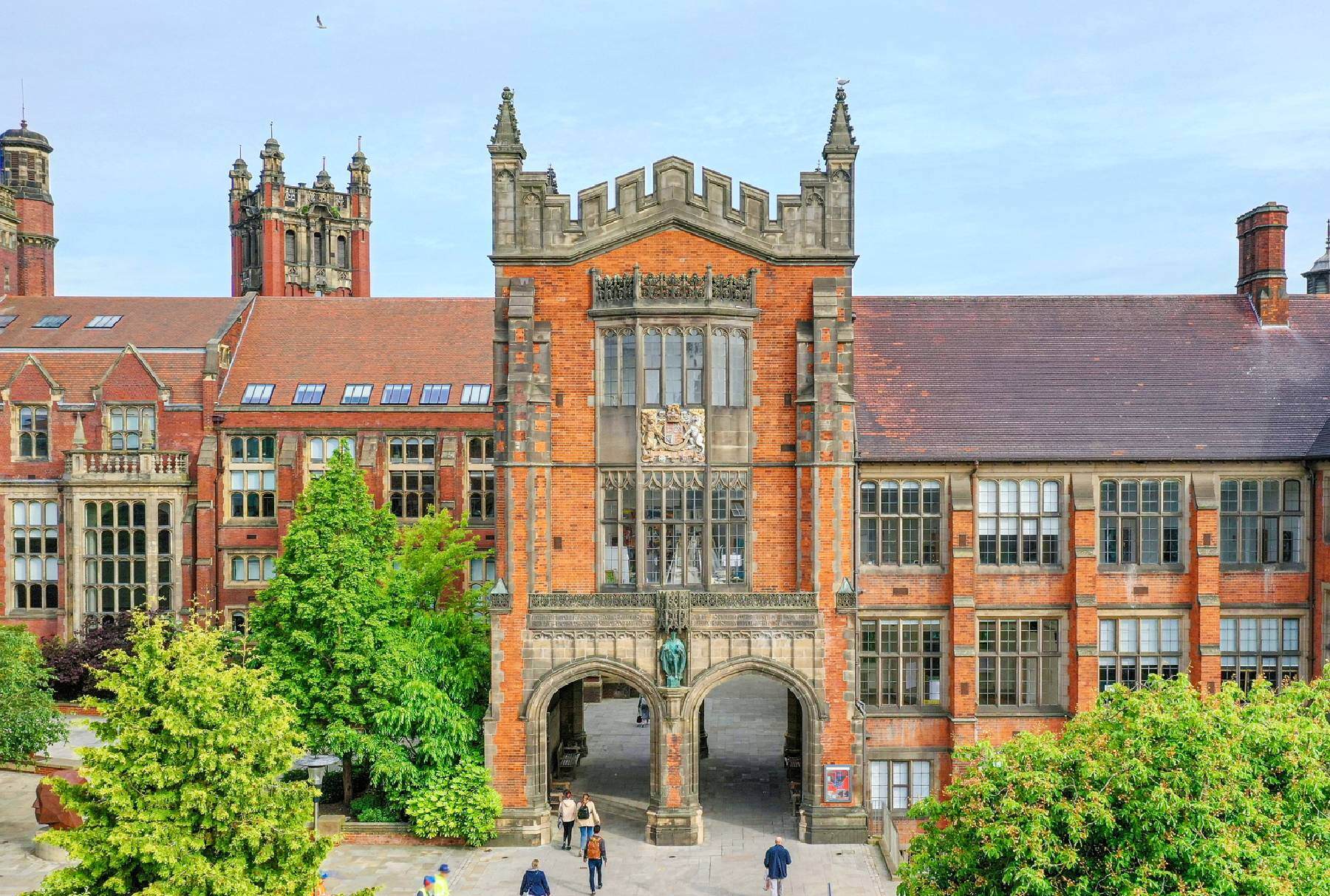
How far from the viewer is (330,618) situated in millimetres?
28891

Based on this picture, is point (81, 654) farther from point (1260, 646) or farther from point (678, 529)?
point (1260, 646)

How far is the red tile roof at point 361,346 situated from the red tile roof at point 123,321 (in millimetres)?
1725

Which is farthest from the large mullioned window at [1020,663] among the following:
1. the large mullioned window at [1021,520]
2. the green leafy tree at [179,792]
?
the green leafy tree at [179,792]

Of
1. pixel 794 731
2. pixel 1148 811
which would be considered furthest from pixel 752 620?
pixel 1148 811

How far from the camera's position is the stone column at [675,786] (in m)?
28.7

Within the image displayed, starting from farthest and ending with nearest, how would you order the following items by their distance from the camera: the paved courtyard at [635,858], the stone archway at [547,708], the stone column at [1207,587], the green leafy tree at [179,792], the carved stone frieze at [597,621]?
the stone column at [1207,587]
the carved stone frieze at [597,621]
the stone archway at [547,708]
the paved courtyard at [635,858]
the green leafy tree at [179,792]

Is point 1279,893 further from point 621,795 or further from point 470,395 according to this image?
point 470,395

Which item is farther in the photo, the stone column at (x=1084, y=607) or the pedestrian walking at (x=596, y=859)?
the stone column at (x=1084, y=607)

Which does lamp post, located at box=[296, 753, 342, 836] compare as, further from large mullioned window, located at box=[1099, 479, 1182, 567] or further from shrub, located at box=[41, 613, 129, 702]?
large mullioned window, located at box=[1099, 479, 1182, 567]

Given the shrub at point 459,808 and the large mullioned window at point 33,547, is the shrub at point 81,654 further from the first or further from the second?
the shrub at point 459,808

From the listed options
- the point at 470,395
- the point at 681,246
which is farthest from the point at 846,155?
the point at 470,395

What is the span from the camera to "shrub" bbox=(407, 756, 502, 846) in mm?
28422

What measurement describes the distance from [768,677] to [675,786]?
3.78 metres

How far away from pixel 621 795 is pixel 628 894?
21.9 ft
